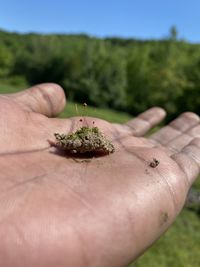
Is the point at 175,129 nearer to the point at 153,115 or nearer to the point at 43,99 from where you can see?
the point at 153,115

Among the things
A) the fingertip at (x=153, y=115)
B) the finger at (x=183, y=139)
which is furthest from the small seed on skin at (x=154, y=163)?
the fingertip at (x=153, y=115)

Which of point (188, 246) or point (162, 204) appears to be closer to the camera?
point (162, 204)

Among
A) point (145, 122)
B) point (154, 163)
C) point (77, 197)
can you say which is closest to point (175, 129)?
point (145, 122)

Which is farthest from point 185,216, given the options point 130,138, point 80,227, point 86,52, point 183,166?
point 86,52

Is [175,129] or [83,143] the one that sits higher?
[83,143]

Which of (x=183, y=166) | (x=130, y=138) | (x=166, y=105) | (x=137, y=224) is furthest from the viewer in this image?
(x=166, y=105)

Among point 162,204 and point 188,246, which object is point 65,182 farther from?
point 188,246

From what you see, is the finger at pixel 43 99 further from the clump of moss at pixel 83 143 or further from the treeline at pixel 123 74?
the treeline at pixel 123 74
